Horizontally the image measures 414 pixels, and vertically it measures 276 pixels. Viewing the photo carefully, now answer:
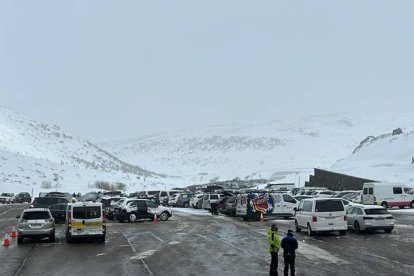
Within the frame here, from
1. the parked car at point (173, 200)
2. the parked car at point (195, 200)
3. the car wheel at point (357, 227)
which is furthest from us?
the parked car at point (173, 200)

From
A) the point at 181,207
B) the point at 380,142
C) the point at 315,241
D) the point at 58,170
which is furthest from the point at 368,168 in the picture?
the point at 58,170

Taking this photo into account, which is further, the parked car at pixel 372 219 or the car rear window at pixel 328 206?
the parked car at pixel 372 219

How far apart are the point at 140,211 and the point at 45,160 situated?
329 feet

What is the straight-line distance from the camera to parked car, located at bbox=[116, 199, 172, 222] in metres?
40.1

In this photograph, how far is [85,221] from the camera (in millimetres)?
25859

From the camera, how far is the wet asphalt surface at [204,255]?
691 inches

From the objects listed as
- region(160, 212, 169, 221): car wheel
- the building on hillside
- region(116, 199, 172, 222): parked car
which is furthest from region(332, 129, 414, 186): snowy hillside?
region(116, 199, 172, 222): parked car

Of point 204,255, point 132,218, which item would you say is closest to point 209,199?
point 132,218

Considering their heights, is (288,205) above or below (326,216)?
above

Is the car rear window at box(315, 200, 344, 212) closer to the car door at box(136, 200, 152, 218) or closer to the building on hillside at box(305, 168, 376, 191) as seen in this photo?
the car door at box(136, 200, 152, 218)

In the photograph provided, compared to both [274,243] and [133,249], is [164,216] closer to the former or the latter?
[133,249]

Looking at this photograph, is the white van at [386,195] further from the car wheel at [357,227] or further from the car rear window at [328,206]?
the car rear window at [328,206]

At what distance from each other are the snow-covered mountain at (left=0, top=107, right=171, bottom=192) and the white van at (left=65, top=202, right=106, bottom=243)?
8731 cm

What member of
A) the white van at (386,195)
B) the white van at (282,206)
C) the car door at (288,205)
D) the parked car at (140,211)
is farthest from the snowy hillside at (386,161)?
the parked car at (140,211)
